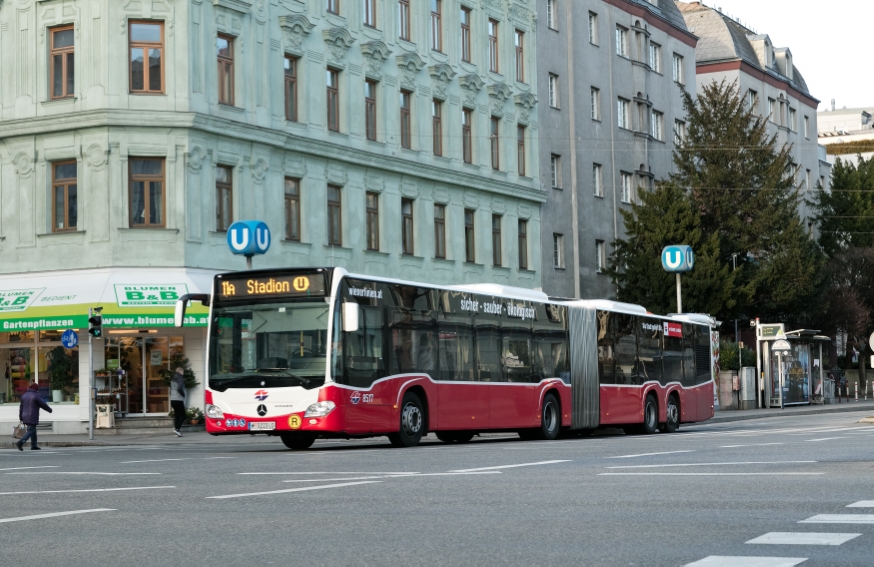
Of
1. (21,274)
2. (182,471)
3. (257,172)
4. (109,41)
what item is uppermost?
(109,41)

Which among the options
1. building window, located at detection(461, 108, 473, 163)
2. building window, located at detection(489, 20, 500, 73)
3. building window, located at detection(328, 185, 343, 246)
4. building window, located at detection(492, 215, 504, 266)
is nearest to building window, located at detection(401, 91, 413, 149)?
building window, located at detection(461, 108, 473, 163)

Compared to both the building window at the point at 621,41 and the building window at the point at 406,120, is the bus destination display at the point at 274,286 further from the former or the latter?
the building window at the point at 621,41

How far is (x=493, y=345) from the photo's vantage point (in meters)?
27.2

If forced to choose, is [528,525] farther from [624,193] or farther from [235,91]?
[624,193]

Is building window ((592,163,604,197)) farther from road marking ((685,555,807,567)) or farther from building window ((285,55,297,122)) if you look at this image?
road marking ((685,555,807,567))

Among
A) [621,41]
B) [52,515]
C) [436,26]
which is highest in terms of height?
[621,41]

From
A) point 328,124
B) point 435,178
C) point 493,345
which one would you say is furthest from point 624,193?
point 493,345


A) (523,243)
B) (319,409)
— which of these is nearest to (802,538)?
(319,409)

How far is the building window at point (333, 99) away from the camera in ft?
141

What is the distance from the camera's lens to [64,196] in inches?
1491

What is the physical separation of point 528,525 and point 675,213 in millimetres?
47737

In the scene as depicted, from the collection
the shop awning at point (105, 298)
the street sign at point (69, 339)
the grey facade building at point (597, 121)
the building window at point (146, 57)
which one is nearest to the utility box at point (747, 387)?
the grey facade building at point (597, 121)

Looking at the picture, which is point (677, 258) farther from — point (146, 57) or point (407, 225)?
point (146, 57)

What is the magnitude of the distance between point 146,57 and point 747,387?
1164 inches
